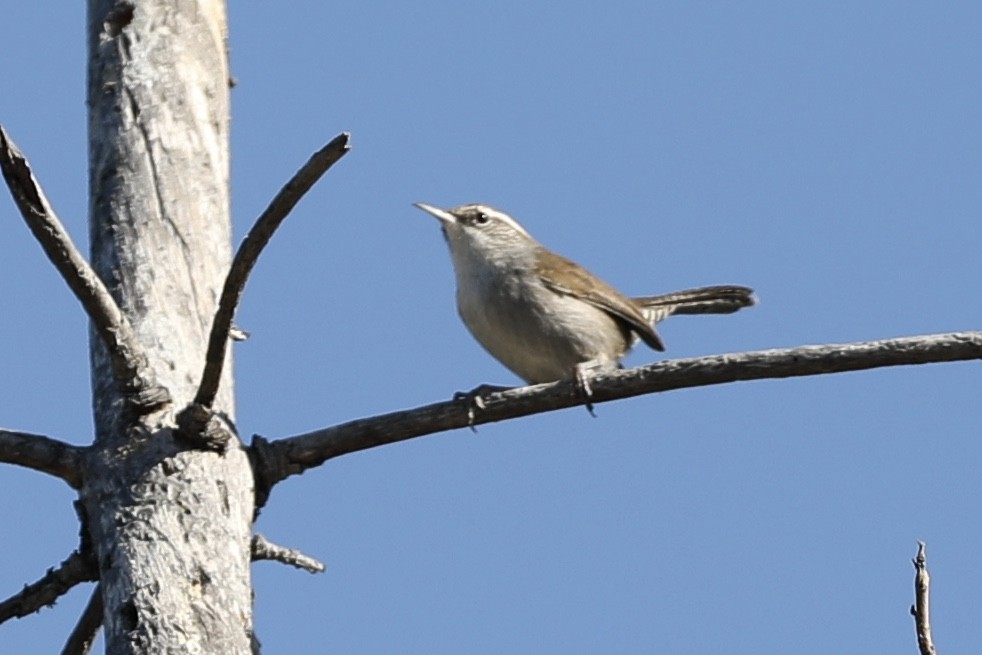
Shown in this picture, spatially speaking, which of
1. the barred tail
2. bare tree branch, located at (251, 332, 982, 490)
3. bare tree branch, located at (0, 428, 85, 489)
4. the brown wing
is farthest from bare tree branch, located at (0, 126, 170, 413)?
the barred tail

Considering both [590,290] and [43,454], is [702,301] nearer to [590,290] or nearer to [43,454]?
[590,290]

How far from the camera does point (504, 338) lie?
6.38 metres

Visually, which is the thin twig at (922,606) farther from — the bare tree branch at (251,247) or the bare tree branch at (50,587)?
the bare tree branch at (50,587)

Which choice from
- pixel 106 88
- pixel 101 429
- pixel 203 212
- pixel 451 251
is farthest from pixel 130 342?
pixel 451 251

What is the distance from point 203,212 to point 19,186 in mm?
1122

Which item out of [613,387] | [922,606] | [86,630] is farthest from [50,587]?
[922,606]

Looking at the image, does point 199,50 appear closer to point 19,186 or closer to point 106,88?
point 106,88

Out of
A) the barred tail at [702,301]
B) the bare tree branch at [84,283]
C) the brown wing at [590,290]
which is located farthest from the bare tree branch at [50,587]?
the barred tail at [702,301]

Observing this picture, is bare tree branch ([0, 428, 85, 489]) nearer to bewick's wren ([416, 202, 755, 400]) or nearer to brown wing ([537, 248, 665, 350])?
bewick's wren ([416, 202, 755, 400])

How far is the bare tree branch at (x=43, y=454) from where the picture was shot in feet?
13.2

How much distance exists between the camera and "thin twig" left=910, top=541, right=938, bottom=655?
294cm

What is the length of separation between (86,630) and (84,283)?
1.11 meters

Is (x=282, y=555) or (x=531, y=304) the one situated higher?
(x=531, y=304)

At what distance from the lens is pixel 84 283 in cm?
367
